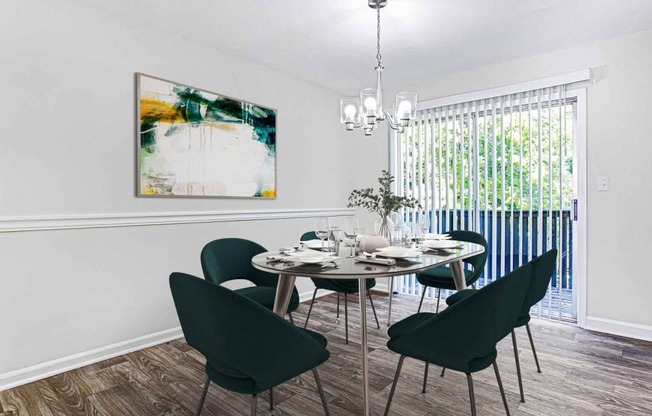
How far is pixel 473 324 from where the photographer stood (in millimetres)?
1320

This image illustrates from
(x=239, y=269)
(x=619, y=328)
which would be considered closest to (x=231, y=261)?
(x=239, y=269)

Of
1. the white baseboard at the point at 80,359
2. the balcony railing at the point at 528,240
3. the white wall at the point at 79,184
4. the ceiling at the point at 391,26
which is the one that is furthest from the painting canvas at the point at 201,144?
the balcony railing at the point at 528,240

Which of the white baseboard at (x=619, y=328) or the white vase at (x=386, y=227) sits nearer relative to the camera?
the white vase at (x=386, y=227)

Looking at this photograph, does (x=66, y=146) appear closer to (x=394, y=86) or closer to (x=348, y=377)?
(x=348, y=377)

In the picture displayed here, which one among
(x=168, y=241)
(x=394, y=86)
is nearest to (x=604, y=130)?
(x=394, y=86)

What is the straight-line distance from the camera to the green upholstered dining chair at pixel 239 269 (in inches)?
90.6

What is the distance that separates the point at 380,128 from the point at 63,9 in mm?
3031

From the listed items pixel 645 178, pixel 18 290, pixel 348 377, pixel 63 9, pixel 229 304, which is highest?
pixel 63 9

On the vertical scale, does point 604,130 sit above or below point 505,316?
above

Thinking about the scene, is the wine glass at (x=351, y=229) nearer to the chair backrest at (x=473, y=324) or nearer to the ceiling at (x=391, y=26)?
the chair backrest at (x=473, y=324)

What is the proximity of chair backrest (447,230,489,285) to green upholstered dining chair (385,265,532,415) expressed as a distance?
1.40 m

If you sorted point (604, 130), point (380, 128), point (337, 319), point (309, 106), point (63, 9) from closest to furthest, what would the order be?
point (63, 9), point (604, 130), point (337, 319), point (309, 106), point (380, 128)

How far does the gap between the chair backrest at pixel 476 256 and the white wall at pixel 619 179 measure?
0.96 metres

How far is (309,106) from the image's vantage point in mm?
4055
